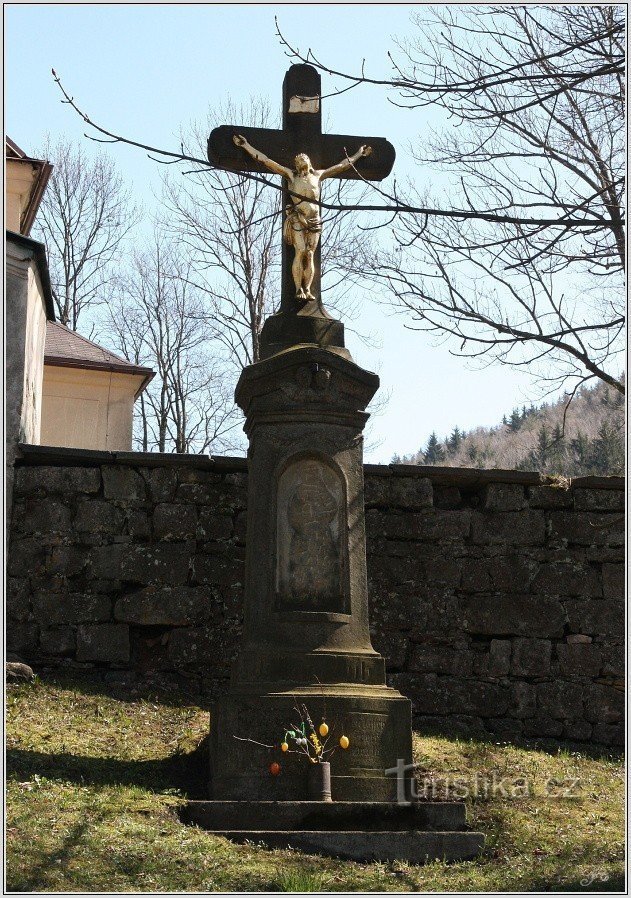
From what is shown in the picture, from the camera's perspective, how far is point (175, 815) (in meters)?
6.05

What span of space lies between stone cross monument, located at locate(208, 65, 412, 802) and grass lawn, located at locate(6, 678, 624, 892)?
56cm

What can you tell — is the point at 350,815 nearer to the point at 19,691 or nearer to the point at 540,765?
the point at 540,765

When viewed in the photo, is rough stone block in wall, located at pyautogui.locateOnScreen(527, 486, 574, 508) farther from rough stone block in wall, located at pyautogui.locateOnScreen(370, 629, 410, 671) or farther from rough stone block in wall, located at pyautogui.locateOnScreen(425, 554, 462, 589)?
rough stone block in wall, located at pyautogui.locateOnScreen(370, 629, 410, 671)

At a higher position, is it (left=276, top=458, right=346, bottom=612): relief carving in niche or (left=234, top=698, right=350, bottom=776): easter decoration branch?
(left=276, top=458, right=346, bottom=612): relief carving in niche

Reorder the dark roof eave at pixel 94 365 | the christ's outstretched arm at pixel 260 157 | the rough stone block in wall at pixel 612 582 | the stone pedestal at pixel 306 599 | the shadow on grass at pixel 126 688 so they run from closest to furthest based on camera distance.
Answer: the stone pedestal at pixel 306 599
the christ's outstretched arm at pixel 260 157
the shadow on grass at pixel 126 688
the rough stone block in wall at pixel 612 582
the dark roof eave at pixel 94 365

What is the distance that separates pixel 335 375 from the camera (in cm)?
731

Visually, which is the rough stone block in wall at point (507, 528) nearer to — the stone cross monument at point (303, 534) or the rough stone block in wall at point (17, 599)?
the stone cross monument at point (303, 534)

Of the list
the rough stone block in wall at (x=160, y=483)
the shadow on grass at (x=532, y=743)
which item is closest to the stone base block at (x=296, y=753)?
the shadow on grass at (x=532, y=743)

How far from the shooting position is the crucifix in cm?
774

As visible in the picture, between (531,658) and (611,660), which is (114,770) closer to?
(531,658)

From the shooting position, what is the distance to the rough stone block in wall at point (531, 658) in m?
9.20

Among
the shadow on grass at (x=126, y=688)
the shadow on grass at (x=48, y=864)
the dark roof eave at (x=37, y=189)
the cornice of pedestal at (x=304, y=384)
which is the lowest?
the shadow on grass at (x=48, y=864)

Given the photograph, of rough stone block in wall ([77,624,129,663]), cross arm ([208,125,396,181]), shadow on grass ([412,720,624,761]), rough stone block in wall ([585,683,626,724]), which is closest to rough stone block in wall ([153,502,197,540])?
rough stone block in wall ([77,624,129,663])

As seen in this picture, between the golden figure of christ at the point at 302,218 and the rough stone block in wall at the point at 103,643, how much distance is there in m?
3.13
